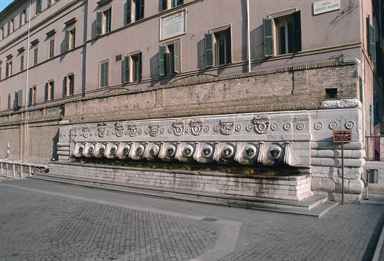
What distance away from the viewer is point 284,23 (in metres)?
13.6

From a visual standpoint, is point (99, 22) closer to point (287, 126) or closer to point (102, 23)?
point (102, 23)

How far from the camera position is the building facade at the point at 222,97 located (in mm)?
10484

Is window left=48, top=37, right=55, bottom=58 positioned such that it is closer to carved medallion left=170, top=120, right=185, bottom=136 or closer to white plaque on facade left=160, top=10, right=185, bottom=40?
white plaque on facade left=160, top=10, right=185, bottom=40

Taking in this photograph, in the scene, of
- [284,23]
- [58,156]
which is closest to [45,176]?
[58,156]

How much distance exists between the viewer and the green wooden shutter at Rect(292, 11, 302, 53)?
12.8 meters

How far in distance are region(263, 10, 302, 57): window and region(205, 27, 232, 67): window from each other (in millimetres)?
2132

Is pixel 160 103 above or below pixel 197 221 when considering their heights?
above

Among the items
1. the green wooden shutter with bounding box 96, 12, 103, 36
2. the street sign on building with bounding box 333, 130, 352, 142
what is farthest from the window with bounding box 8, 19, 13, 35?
the street sign on building with bounding box 333, 130, 352, 142

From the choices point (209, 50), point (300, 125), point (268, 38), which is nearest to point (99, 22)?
point (209, 50)

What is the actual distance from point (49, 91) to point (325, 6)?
2305 centimetres

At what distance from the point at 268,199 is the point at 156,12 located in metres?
13.0

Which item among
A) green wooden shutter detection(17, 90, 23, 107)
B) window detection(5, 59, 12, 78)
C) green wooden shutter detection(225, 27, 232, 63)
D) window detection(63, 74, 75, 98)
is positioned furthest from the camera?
window detection(5, 59, 12, 78)

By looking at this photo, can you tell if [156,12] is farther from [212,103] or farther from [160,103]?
[212,103]

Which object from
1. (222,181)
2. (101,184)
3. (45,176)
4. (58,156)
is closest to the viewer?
(222,181)
